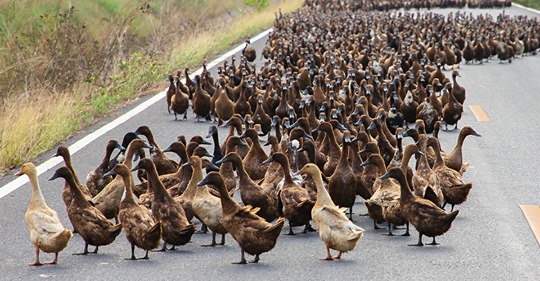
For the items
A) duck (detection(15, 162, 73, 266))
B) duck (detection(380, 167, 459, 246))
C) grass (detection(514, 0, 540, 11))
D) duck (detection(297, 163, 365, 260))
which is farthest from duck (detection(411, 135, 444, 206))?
grass (detection(514, 0, 540, 11))

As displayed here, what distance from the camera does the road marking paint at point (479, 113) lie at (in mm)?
15719

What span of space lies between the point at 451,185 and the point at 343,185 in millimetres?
1059

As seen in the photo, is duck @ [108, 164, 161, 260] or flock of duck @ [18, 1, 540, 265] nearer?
duck @ [108, 164, 161, 260]

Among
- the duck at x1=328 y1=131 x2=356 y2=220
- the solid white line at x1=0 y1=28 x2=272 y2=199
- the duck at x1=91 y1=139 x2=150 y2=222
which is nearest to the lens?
the duck at x1=91 y1=139 x2=150 y2=222

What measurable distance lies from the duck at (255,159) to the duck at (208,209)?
1.69 meters

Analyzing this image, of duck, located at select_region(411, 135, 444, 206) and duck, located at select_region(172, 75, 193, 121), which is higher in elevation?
duck, located at select_region(411, 135, 444, 206)

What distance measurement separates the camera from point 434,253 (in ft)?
27.5

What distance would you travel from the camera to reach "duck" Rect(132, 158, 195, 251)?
8453 mm

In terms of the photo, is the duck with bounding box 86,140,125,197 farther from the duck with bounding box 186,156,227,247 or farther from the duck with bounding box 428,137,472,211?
the duck with bounding box 428,137,472,211

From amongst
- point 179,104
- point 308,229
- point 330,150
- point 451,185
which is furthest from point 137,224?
point 179,104

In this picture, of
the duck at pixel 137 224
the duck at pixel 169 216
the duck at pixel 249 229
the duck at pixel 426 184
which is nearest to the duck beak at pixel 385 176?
the duck at pixel 426 184

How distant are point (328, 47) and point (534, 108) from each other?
700 centimetres

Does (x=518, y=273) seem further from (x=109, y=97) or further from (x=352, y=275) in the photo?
(x=109, y=97)

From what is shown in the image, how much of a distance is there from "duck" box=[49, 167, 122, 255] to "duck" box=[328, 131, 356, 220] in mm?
2353
